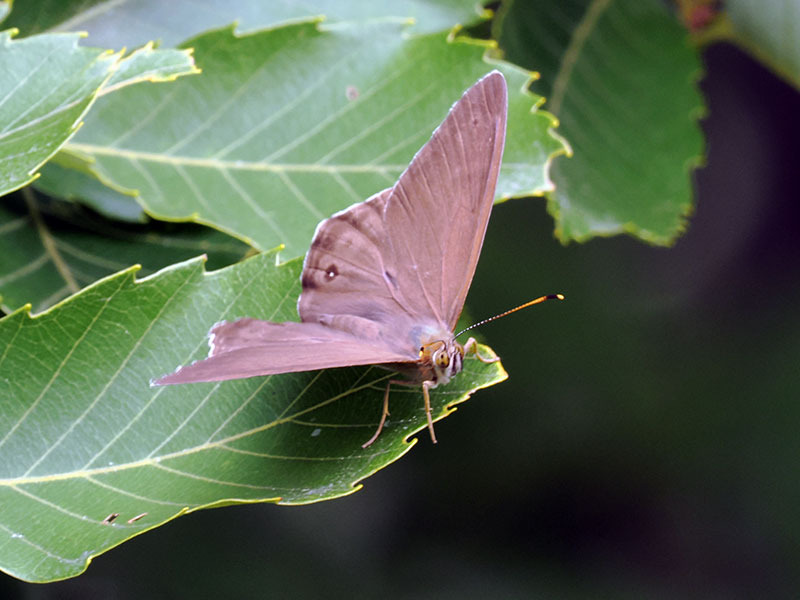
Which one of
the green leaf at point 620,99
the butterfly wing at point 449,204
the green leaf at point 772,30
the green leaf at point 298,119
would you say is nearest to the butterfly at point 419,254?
the butterfly wing at point 449,204

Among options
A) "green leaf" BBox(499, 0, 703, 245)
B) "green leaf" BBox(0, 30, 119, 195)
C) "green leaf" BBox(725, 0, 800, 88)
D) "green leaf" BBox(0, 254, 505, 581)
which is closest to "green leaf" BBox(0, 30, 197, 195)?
"green leaf" BBox(0, 30, 119, 195)

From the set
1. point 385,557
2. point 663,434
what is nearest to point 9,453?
point 385,557

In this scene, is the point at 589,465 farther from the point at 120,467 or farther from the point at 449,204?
the point at 120,467

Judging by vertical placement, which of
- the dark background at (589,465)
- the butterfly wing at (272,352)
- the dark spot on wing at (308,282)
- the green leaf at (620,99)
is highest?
the butterfly wing at (272,352)

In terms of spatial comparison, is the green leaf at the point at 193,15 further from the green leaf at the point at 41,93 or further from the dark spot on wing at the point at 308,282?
the dark spot on wing at the point at 308,282

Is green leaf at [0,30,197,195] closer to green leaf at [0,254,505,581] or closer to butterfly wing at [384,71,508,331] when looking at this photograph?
green leaf at [0,254,505,581]

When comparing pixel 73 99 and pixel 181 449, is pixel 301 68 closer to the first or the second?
pixel 73 99
